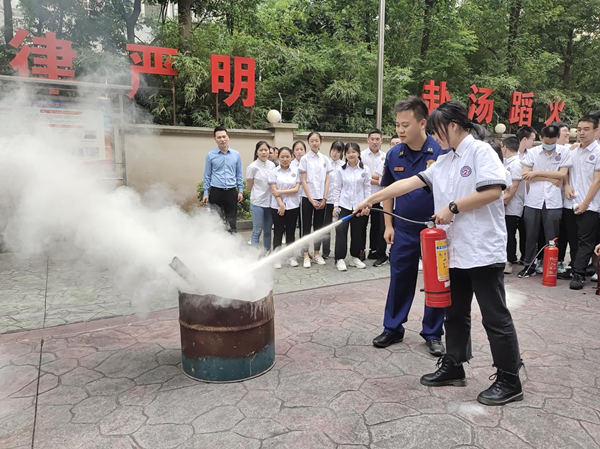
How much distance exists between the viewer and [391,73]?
15.8m

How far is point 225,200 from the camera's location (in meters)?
7.53

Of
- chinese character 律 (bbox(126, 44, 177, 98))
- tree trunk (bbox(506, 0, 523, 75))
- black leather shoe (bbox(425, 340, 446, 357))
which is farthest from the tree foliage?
black leather shoe (bbox(425, 340, 446, 357))

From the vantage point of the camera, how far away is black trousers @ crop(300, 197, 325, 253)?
23.8 ft

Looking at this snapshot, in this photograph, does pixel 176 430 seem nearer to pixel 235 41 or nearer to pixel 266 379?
pixel 266 379

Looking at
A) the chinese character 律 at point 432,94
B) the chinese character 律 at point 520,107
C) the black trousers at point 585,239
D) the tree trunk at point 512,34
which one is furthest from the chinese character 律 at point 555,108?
the black trousers at point 585,239

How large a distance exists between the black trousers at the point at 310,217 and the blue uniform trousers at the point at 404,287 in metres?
3.35

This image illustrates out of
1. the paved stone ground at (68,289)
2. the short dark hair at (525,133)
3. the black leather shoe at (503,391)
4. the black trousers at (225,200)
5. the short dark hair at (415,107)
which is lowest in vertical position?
the paved stone ground at (68,289)

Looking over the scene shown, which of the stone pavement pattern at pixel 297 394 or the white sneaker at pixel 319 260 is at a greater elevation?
the stone pavement pattern at pixel 297 394

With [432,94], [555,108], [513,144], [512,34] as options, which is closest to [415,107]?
[513,144]

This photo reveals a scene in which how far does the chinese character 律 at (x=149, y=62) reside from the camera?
1079cm

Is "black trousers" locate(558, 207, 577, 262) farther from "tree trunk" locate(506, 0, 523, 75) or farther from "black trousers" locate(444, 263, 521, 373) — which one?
"tree trunk" locate(506, 0, 523, 75)

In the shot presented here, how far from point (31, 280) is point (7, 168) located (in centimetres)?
251

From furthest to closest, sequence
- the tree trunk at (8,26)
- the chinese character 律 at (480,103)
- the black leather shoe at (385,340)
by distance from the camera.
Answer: the chinese character 律 at (480,103) < the tree trunk at (8,26) < the black leather shoe at (385,340)

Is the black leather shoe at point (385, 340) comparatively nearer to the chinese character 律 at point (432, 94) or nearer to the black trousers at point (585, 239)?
the black trousers at point (585, 239)
